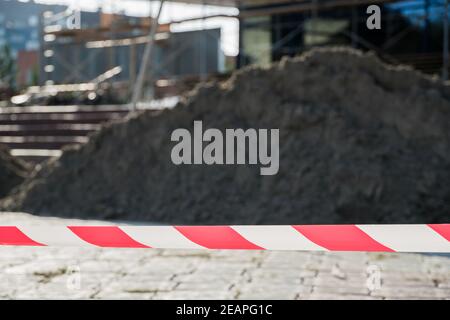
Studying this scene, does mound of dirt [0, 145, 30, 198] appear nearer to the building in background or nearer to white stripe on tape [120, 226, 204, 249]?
the building in background

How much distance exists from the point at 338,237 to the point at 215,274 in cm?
295

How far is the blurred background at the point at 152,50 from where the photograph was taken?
16.5 m

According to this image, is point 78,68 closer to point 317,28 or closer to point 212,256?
point 317,28

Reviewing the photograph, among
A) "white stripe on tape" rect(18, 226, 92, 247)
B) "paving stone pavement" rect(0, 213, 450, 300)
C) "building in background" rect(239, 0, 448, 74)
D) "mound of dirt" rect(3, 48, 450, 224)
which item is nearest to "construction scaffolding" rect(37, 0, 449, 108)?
"building in background" rect(239, 0, 448, 74)

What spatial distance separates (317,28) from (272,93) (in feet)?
33.3

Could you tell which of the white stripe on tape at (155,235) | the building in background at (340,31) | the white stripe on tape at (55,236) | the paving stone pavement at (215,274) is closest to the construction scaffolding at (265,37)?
the building in background at (340,31)

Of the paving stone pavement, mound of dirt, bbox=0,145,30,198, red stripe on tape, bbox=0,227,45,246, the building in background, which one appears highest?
the building in background

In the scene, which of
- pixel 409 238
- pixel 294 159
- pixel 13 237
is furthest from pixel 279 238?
pixel 294 159

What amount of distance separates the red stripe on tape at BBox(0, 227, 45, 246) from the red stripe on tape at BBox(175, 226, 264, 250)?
0.79 m

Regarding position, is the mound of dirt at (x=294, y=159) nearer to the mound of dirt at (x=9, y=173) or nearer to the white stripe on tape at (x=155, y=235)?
the mound of dirt at (x=9, y=173)

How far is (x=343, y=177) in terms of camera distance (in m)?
9.41

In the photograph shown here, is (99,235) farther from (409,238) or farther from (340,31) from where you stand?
(340,31)

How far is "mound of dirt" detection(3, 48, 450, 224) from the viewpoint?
9297mm
